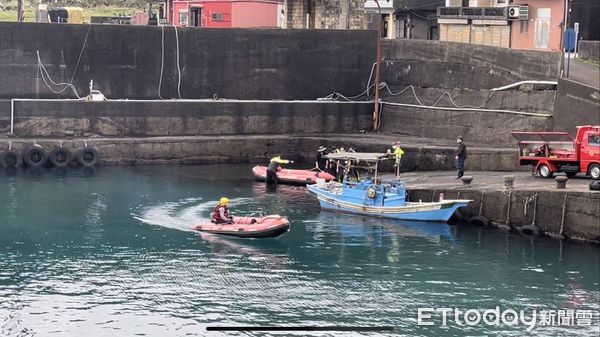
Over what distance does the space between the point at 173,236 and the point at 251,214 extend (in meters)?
3.92

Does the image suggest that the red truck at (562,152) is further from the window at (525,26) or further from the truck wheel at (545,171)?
the window at (525,26)

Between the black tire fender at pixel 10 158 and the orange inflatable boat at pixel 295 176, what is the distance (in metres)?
10.3

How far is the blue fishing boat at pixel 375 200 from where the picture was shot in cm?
3684

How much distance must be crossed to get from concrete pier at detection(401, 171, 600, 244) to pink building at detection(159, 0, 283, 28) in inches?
1069

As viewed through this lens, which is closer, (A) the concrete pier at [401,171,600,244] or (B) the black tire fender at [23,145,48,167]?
(A) the concrete pier at [401,171,600,244]

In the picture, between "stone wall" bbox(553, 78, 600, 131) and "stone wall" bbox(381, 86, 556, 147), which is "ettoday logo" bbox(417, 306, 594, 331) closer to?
"stone wall" bbox(553, 78, 600, 131)

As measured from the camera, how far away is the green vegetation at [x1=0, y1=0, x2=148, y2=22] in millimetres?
74387

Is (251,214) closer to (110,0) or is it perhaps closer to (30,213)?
(30,213)

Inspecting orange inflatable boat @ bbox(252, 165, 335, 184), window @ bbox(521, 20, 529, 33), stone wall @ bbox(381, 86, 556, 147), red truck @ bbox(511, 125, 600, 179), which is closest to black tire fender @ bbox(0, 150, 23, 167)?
orange inflatable boat @ bbox(252, 165, 335, 184)

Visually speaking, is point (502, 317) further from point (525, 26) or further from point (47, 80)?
point (47, 80)

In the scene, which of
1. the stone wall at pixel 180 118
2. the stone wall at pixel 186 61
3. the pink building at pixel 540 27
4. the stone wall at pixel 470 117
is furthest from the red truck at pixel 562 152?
the stone wall at pixel 186 61

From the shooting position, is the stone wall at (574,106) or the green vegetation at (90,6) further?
the green vegetation at (90,6)

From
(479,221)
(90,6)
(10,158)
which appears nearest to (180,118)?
(10,158)

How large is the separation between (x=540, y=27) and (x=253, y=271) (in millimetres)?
24731
